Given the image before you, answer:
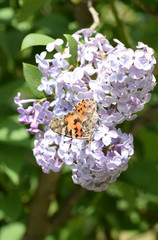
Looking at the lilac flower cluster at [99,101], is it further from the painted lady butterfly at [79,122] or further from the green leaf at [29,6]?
the green leaf at [29,6]

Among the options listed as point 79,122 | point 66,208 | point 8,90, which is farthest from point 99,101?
point 66,208

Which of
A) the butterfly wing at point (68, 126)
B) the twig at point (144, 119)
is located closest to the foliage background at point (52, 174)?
the twig at point (144, 119)

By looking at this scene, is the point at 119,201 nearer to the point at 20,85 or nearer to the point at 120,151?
the point at 20,85

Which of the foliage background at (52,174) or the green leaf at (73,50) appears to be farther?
the foliage background at (52,174)

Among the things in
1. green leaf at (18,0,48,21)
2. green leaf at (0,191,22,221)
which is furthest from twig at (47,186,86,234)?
green leaf at (18,0,48,21)

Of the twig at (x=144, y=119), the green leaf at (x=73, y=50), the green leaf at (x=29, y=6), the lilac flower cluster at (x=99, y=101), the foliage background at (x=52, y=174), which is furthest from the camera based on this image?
the twig at (x=144, y=119)

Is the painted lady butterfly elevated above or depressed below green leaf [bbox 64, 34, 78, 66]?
below

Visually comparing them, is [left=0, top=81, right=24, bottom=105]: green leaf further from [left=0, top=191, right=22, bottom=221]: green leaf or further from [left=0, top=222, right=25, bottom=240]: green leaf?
[left=0, top=222, right=25, bottom=240]: green leaf
